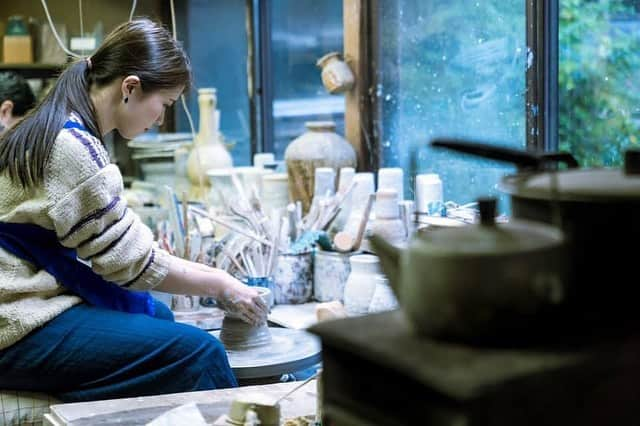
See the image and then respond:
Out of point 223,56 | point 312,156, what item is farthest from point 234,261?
point 223,56

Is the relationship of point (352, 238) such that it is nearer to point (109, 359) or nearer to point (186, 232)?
point (186, 232)

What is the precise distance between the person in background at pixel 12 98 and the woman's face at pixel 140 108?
5.86ft

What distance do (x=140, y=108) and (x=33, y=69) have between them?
3.73m

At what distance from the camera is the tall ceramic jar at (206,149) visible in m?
4.99

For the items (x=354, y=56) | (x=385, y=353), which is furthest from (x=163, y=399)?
(x=354, y=56)

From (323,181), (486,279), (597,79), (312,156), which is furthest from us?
(312,156)

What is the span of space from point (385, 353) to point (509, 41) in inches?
99.4

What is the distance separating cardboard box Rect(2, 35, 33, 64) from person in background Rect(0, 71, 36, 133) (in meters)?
1.63

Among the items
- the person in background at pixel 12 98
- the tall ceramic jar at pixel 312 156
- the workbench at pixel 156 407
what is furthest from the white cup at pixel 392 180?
the person in background at pixel 12 98

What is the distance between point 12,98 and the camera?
464 centimetres

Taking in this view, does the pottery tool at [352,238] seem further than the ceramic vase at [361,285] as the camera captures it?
Yes

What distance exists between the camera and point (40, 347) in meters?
2.69

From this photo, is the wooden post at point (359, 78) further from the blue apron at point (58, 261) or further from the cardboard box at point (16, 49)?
the cardboard box at point (16, 49)

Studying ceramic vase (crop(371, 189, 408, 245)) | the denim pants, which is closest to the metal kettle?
the denim pants
